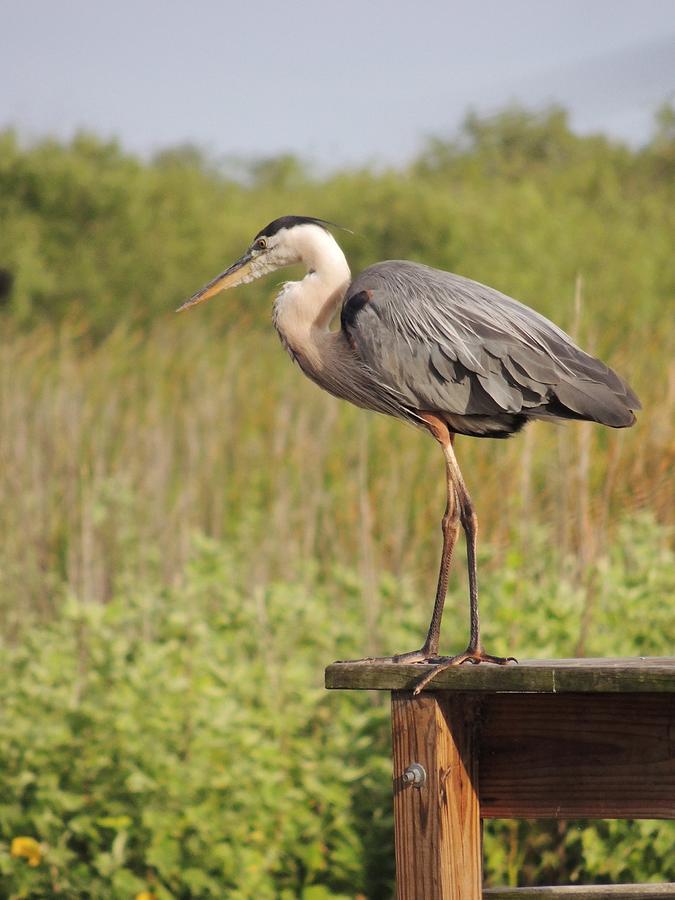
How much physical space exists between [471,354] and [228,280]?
823mm

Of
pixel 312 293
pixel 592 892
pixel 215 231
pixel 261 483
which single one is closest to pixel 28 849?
pixel 312 293

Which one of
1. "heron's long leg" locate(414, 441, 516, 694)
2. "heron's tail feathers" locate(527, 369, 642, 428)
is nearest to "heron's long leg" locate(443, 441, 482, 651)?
"heron's long leg" locate(414, 441, 516, 694)

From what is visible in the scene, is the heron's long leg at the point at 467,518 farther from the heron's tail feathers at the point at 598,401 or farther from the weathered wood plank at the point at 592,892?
the weathered wood plank at the point at 592,892

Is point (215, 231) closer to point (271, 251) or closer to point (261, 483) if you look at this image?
point (261, 483)

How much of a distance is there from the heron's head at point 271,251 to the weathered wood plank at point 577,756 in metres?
1.43

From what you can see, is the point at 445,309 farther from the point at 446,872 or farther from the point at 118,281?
the point at 118,281

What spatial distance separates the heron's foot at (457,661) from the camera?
2121 mm

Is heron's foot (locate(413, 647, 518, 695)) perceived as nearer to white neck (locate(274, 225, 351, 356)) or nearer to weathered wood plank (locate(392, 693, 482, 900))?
weathered wood plank (locate(392, 693, 482, 900))

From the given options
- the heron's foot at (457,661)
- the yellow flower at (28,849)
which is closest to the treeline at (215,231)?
the yellow flower at (28,849)

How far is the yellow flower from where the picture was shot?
408 cm

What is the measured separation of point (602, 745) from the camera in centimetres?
211

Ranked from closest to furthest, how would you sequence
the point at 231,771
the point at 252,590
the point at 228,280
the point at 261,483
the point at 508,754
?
1. the point at 508,754
2. the point at 228,280
3. the point at 231,771
4. the point at 252,590
5. the point at 261,483

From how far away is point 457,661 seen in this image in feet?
8.22

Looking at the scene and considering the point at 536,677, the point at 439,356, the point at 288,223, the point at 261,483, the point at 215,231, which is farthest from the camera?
the point at 215,231
